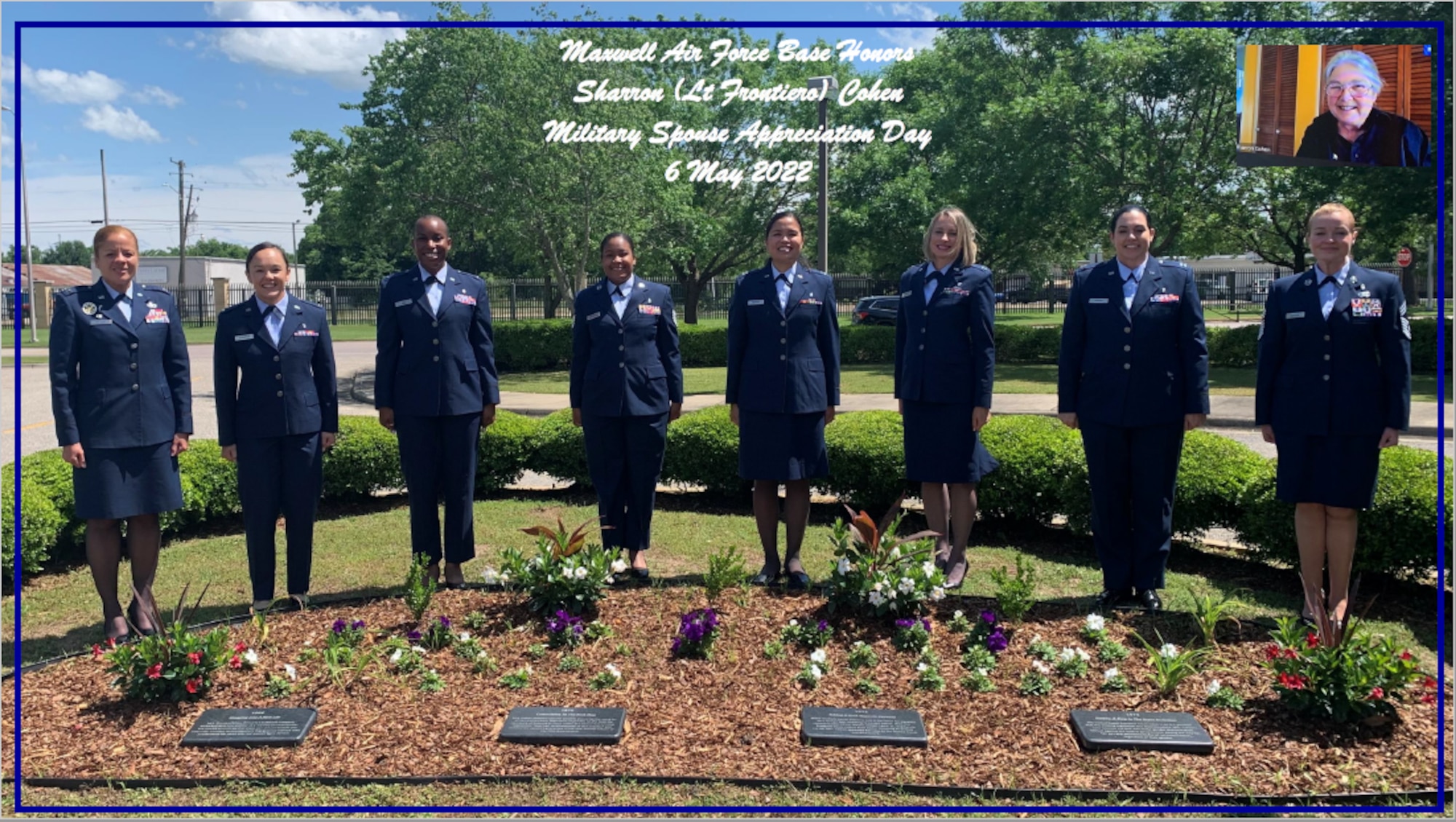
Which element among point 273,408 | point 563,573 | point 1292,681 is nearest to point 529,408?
point 273,408

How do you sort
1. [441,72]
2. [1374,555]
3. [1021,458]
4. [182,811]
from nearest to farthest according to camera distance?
1. [182,811]
2. [1374,555]
3. [1021,458]
4. [441,72]

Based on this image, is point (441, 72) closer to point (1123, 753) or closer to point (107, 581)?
point (107, 581)

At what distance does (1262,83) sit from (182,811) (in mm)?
8380

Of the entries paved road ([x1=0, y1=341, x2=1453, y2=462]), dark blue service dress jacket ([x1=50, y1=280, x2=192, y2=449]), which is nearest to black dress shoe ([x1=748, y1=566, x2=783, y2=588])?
dark blue service dress jacket ([x1=50, y1=280, x2=192, y2=449])

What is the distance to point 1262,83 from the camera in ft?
26.3

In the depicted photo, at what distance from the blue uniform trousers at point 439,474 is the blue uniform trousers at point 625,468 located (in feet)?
2.06

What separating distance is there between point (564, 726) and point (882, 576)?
1.48 m

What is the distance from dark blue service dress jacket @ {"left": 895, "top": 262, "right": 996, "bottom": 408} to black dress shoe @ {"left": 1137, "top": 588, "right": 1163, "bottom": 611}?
3.70ft

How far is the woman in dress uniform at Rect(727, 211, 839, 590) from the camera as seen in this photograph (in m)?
5.18

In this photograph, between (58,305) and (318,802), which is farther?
(58,305)

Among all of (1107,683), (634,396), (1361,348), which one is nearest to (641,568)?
(634,396)

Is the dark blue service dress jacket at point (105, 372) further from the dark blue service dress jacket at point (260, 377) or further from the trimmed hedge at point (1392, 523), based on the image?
the trimmed hedge at point (1392, 523)

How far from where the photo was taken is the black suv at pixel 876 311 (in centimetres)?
3644

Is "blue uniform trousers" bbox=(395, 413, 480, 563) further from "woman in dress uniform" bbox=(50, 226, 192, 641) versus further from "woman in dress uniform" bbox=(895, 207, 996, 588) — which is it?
"woman in dress uniform" bbox=(895, 207, 996, 588)
